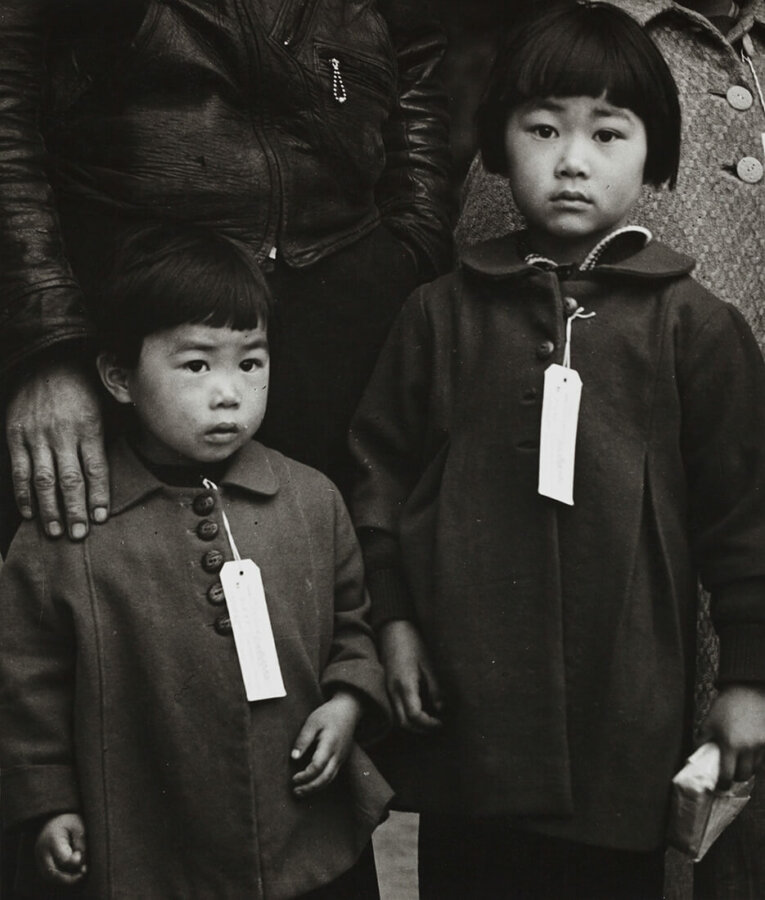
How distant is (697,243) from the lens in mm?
2428

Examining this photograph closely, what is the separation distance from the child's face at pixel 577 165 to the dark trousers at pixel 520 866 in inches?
34.0

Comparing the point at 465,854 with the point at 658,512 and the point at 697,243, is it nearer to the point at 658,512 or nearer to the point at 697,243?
the point at 658,512

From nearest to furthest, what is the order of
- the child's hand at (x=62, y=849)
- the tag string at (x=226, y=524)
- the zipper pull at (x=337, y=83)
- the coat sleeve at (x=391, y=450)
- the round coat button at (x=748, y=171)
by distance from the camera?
the child's hand at (x=62, y=849), the tag string at (x=226, y=524), the coat sleeve at (x=391, y=450), the zipper pull at (x=337, y=83), the round coat button at (x=748, y=171)

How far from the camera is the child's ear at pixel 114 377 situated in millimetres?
2139

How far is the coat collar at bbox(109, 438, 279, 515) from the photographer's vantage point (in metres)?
2.09

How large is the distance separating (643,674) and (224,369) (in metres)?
0.73

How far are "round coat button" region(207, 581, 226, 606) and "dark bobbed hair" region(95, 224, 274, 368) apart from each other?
343mm

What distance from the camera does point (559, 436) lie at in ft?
6.84

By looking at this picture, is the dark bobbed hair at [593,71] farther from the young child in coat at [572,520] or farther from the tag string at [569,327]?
the tag string at [569,327]

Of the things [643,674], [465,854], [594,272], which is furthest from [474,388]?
[465,854]

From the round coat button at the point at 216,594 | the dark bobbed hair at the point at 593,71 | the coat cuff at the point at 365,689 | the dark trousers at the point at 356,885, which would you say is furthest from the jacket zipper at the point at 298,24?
→ the dark trousers at the point at 356,885

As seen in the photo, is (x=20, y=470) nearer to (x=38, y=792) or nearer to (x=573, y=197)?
(x=38, y=792)

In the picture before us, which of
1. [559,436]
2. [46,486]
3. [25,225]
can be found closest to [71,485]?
[46,486]

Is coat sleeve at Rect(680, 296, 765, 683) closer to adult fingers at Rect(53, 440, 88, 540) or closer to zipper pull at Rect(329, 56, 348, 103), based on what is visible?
zipper pull at Rect(329, 56, 348, 103)
